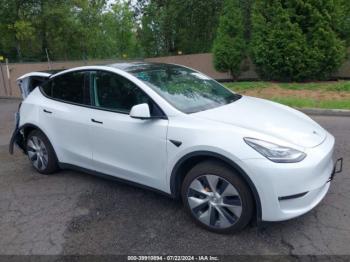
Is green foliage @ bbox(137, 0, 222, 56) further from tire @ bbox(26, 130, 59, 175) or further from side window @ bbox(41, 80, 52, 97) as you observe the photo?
tire @ bbox(26, 130, 59, 175)

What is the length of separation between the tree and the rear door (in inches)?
426

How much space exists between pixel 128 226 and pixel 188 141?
105 centimetres

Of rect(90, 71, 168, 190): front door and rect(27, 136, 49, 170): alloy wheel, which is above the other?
rect(90, 71, 168, 190): front door

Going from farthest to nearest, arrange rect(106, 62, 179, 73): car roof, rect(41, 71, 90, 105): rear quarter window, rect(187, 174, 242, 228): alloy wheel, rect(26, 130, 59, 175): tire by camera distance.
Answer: rect(26, 130, 59, 175): tire < rect(41, 71, 90, 105): rear quarter window < rect(106, 62, 179, 73): car roof < rect(187, 174, 242, 228): alloy wheel

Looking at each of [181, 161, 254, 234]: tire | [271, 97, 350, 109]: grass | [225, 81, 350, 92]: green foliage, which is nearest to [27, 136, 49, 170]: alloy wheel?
[181, 161, 254, 234]: tire

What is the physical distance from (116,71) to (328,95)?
7.72 m

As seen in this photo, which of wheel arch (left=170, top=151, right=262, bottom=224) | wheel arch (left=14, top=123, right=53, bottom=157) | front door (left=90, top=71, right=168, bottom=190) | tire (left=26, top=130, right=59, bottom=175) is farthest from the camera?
wheel arch (left=14, top=123, right=53, bottom=157)

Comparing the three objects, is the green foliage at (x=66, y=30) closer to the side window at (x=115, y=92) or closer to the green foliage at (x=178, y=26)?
the green foliage at (x=178, y=26)

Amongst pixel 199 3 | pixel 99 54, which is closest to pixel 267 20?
pixel 199 3

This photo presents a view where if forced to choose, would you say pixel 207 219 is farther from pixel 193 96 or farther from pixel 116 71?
pixel 116 71

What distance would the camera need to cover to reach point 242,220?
10.9 feet

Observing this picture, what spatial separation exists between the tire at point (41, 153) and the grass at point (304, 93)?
6.30 metres

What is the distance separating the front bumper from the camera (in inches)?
122

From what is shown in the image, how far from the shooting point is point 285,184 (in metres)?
3.09
